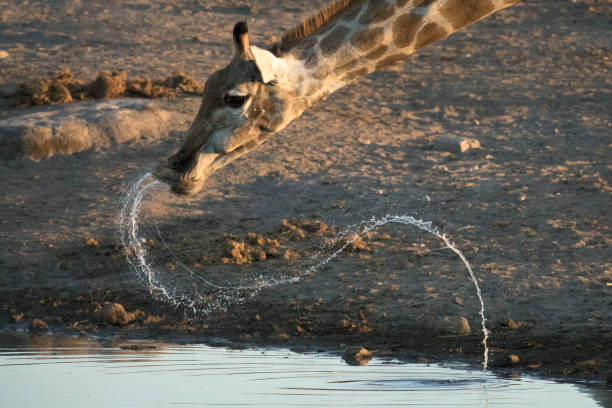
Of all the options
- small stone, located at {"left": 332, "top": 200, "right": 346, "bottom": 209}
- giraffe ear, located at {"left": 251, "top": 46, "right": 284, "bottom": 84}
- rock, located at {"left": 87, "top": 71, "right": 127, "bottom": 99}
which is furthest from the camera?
rock, located at {"left": 87, "top": 71, "right": 127, "bottom": 99}

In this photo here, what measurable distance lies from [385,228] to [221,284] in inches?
59.7

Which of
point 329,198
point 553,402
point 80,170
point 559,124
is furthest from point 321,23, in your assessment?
point 559,124

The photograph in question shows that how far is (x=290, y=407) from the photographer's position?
16.5 feet

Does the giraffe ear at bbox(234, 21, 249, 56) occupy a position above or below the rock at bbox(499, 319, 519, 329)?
above

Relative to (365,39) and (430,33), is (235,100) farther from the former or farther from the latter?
(430,33)

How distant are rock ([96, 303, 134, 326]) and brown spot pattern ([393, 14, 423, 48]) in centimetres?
277

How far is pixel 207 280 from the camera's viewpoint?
765 cm

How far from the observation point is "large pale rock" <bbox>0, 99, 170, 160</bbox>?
31.7 ft

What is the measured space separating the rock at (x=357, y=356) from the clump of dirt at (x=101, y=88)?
212 inches

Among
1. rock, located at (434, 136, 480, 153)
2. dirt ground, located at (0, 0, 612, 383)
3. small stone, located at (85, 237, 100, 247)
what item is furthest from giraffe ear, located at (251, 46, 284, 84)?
rock, located at (434, 136, 480, 153)

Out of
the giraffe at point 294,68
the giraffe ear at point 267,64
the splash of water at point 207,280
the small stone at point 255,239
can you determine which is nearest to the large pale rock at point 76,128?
the splash of water at point 207,280

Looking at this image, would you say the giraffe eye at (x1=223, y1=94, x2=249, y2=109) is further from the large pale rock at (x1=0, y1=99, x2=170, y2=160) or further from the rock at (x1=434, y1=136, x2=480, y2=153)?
the large pale rock at (x1=0, y1=99, x2=170, y2=160)

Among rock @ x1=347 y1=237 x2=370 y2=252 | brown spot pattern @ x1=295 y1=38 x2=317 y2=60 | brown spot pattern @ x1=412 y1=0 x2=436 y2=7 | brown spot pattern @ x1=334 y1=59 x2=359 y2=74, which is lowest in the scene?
rock @ x1=347 y1=237 x2=370 y2=252

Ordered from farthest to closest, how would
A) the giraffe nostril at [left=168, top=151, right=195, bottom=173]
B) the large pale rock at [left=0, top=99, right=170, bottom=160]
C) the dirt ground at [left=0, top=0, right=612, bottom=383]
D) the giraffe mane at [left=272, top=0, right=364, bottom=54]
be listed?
the large pale rock at [left=0, top=99, right=170, bottom=160] → the dirt ground at [left=0, top=0, right=612, bottom=383] → the giraffe mane at [left=272, top=0, right=364, bottom=54] → the giraffe nostril at [left=168, top=151, right=195, bottom=173]
